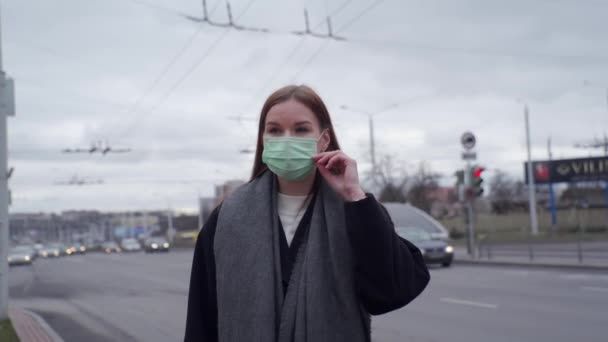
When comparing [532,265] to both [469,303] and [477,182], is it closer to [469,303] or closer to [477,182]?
[477,182]

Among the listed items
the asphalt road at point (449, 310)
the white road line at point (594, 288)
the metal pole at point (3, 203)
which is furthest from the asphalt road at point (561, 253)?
the metal pole at point (3, 203)

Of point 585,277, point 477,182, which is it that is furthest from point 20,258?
point 585,277

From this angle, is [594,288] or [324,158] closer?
[324,158]

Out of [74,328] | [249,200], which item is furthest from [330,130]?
[74,328]

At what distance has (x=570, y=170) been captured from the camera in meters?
50.3

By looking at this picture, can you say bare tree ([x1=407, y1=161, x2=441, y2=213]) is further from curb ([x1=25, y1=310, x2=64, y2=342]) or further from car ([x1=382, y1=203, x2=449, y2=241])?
curb ([x1=25, y1=310, x2=64, y2=342])

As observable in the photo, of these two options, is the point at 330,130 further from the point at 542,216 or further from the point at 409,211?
the point at 542,216

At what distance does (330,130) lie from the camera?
2.70 metres

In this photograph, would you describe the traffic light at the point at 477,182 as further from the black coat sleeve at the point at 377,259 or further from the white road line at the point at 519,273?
the black coat sleeve at the point at 377,259

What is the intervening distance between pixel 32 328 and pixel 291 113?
990cm

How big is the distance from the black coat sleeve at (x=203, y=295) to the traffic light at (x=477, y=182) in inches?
972

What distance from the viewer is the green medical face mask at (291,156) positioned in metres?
2.48

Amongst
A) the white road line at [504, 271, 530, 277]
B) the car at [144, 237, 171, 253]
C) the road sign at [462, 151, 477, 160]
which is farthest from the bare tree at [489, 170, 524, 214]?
the white road line at [504, 271, 530, 277]

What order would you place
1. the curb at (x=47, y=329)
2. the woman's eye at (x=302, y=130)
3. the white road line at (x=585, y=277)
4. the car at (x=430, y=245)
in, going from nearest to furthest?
1. the woman's eye at (x=302, y=130)
2. the curb at (x=47, y=329)
3. the white road line at (x=585, y=277)
4. the car at (x=430, y=245)
